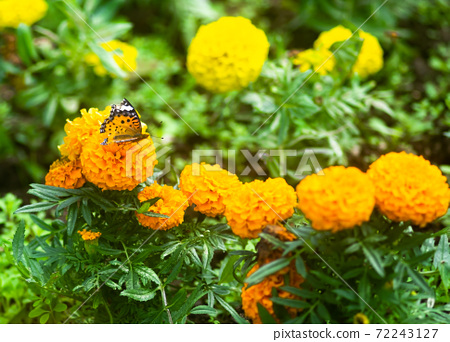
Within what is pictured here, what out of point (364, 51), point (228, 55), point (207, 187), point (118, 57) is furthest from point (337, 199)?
point (118, 57)

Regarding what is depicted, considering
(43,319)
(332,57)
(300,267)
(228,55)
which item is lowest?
(43,319)

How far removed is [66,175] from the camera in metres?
1.67

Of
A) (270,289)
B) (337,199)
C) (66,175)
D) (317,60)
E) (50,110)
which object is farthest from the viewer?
(50,110)

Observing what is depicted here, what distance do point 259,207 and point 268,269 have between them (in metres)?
0.23

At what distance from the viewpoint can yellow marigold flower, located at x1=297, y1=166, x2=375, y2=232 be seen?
4.26ft

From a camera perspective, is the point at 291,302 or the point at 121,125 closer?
the point at 291,302

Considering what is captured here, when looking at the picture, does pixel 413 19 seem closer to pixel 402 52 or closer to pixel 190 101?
pixel 402 52

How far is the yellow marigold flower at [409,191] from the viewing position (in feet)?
4.50

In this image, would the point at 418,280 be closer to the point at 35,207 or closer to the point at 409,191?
the point at 409,191

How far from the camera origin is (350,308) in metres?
1.44

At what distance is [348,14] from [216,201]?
2901 millimetres

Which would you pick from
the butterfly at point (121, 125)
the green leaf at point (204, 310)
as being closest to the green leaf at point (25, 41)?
the butterfly at point (121, 125)

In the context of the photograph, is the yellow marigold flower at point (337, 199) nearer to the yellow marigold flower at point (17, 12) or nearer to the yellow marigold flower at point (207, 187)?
the yellow marigold flower at point (207, 187)

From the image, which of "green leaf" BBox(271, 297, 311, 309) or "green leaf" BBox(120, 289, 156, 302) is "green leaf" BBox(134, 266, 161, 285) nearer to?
"green leaf" BBox(120, 289, 156, 302)
